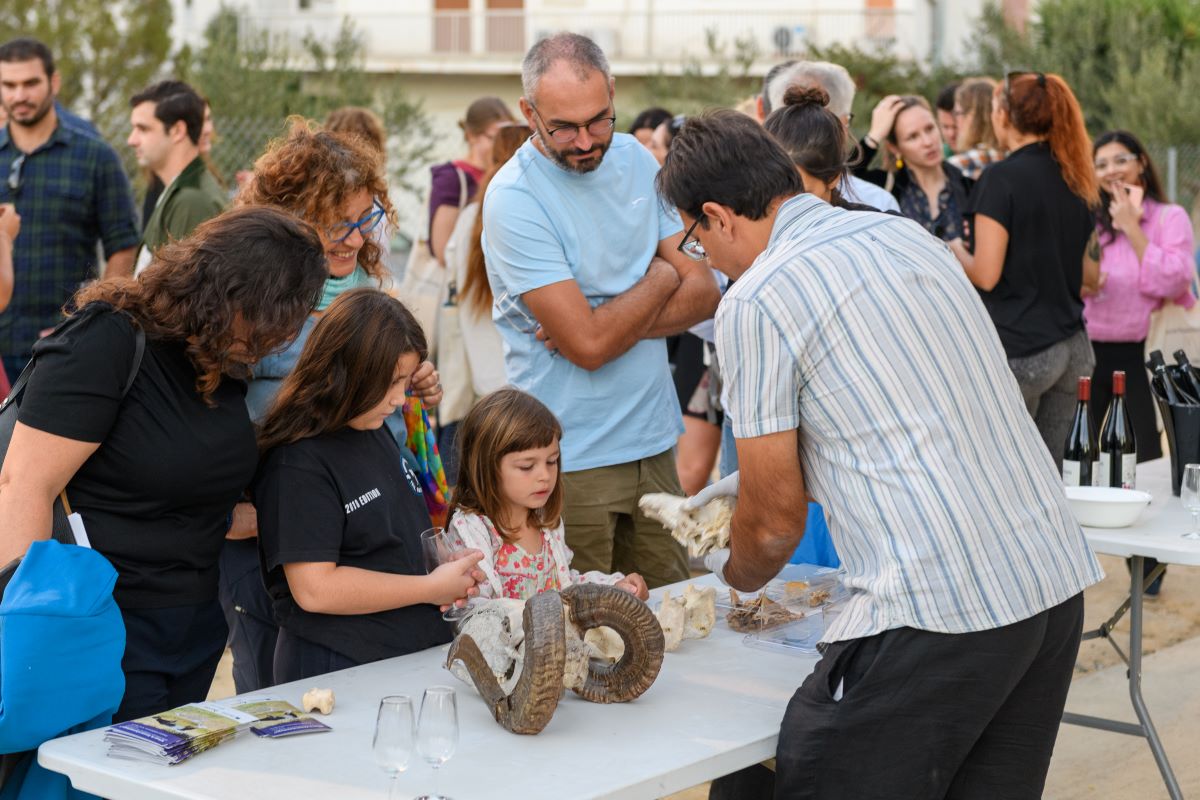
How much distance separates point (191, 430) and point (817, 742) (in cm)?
124

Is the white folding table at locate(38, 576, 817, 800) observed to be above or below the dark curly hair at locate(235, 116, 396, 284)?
below

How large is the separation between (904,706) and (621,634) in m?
0.50

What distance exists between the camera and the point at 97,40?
20.5 metres

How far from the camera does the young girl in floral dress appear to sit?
2.98 metres

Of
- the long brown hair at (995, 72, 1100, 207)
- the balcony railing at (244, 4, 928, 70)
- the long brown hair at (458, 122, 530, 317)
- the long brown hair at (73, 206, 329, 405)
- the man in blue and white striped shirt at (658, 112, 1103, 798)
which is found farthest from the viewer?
the balcony railing at (244, 4, 928, 70)

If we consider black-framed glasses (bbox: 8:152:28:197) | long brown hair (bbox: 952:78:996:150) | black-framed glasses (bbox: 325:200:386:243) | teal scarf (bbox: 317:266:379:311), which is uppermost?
long brown hair (bbox: 952:78:996:150)

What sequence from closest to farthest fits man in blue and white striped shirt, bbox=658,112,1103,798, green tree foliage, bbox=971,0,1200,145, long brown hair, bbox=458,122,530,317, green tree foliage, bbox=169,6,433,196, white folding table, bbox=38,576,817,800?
white folding table, bbox=38,576,817,800 < man in blue and white striped shirt, bbox=658,112,1103,798 < long brown hair, bbox=458,122,530,317 < green tree foliage, bbox=169,6,433,196 < green tree foliage, bbox=971,0,1200,145

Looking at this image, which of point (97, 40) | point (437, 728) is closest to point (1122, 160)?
point (437, 728)

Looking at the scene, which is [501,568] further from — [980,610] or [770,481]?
[980,610]

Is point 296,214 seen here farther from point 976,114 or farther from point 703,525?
point 976,114

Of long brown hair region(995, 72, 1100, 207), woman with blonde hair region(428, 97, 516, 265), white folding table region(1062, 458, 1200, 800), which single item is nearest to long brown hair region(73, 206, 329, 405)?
white folding table region(1062, 458, 1200, 800)

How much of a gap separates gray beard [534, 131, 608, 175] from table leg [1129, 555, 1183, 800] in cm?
173

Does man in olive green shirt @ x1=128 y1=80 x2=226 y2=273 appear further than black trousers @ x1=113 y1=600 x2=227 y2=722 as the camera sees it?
Yes

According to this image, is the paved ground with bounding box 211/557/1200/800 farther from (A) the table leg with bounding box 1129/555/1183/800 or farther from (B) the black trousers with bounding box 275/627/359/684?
(B) the black trousers with bounding box 275/627/359/684
